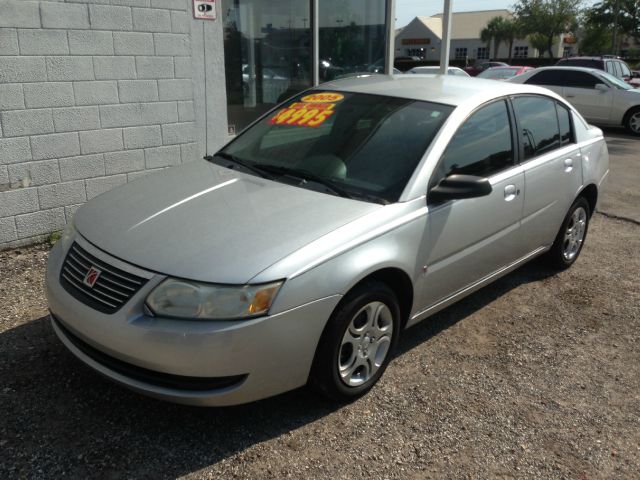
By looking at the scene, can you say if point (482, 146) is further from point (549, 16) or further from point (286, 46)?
point (549, 16)

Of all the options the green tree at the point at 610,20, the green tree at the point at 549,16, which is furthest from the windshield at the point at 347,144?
the green tree at the point at 549,16

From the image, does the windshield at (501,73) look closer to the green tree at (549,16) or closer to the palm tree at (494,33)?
the green tree at (549,16)

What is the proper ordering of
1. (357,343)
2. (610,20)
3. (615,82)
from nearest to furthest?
(357,343)
(615,82)
(610,20)

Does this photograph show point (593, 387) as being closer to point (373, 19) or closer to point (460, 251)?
point (460, 251)

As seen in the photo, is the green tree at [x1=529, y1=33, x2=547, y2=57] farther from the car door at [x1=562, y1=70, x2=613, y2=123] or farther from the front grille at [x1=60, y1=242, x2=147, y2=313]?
the front grille at [x1=60, y1=242, x2=147, y2=313]

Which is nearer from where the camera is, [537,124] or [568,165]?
[537,124]

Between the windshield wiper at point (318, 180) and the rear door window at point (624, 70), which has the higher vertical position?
the rear door window at point (624, 70)

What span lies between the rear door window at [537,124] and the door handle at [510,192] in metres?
0.33

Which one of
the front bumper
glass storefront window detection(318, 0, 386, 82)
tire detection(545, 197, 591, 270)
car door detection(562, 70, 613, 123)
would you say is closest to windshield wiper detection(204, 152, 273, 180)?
the front bumper

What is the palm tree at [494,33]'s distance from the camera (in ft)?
235

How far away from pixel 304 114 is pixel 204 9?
2.82m

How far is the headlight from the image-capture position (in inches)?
101

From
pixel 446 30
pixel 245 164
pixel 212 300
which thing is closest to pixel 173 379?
pixel 212 300

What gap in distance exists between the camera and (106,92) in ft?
18.1
